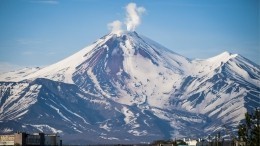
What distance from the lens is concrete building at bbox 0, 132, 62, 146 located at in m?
171

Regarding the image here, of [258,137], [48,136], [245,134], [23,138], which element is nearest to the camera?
[258,137]

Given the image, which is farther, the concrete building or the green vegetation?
the concrete building

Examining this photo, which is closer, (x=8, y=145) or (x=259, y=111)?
(x=259, y=111)

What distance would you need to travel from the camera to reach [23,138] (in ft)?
562

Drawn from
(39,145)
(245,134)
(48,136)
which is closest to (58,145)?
(48,136)

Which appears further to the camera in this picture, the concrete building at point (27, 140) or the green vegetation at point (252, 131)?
the concrete building at point (27, 140)

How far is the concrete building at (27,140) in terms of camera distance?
171000 mm

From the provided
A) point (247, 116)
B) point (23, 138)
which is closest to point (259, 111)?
point (247, 116)

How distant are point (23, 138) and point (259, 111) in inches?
2967

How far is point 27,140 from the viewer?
174000mm

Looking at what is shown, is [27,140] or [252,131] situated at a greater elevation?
[27,140]

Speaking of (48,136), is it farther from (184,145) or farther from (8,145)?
(184,145)

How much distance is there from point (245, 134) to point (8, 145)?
7468 cm

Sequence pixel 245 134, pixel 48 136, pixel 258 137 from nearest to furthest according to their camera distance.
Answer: pixel 258 137 < pixel 245 134 < pixel 48 136
